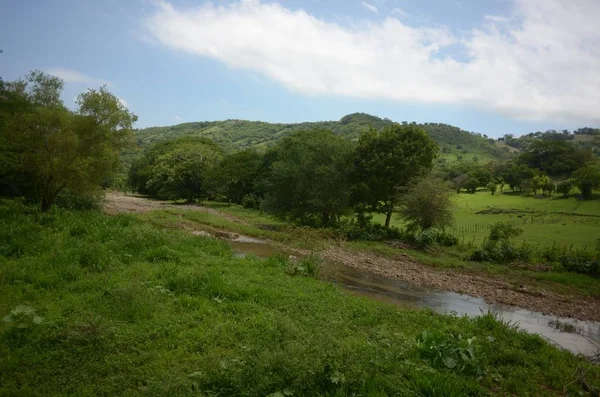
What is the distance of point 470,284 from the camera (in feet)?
66.3

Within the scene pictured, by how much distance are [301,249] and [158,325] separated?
697 inches

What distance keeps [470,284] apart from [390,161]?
13854 millimetres

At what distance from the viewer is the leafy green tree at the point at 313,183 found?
109 ft

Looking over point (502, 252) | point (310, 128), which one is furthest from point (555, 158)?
point (310, 128)

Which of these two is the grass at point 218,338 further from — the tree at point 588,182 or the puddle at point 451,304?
the tree at point 588,182

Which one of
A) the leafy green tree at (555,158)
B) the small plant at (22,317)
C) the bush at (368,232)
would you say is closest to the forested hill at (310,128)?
the leafy green tree at (555,158)

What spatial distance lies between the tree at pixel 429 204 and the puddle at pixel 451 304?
9.93 metres

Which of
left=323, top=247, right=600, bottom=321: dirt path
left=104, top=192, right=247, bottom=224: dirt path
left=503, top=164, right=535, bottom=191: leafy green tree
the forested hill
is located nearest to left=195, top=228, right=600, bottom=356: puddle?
left=323, top=247, right=600, bottom=321: dirt path

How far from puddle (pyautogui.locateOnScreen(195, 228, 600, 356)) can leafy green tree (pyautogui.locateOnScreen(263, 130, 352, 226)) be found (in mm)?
12470

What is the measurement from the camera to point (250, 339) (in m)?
8.38

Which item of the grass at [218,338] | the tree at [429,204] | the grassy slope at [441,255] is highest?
the tree at [429,204]

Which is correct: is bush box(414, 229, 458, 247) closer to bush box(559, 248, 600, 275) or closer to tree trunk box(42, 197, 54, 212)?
bush box(559, 248, 600, 275)

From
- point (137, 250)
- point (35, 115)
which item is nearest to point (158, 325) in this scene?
point (137, 250)

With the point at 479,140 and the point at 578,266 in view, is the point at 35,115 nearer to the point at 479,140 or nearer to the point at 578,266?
the point at 578,266
